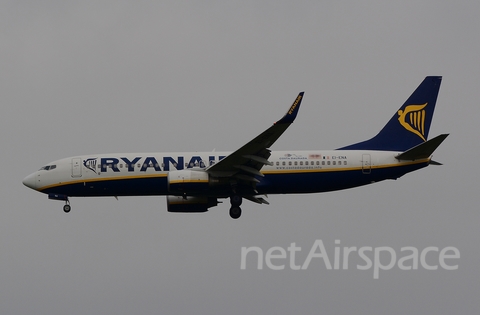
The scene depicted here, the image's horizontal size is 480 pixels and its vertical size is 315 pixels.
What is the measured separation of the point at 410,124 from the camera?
5347 centimetres

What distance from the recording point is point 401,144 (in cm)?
5253

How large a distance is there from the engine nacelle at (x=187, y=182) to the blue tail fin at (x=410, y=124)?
337 inches

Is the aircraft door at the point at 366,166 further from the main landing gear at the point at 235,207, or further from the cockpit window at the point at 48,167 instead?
the cockpit window at the point at 48,167

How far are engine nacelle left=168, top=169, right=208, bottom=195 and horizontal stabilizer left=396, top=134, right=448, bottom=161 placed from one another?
35.0 ft

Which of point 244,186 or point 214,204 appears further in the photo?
point 214,204

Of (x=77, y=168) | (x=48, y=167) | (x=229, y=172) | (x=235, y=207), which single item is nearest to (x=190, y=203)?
(x=235, y=207)

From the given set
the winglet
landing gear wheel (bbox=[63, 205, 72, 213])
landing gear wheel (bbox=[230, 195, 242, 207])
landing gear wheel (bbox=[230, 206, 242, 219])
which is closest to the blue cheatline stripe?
landing gear wheel (bbox=[230, 195, 242, 207])

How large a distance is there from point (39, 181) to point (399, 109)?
825 inches

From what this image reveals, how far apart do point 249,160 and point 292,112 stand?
5315 millimetres

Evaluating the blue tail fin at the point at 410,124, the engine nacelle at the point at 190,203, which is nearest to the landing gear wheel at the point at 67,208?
the engine nacelle at the point at 190,203

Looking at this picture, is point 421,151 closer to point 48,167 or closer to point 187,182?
point 187,182

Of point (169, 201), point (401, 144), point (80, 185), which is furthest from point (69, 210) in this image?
point (401, 144)

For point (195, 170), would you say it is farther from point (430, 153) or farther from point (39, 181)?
point (430, 153)

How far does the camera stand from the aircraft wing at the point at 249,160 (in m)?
45.8
